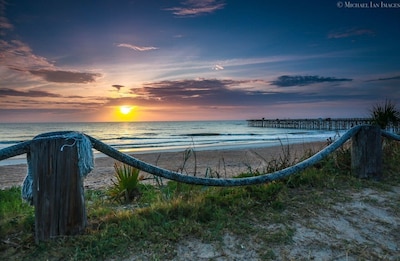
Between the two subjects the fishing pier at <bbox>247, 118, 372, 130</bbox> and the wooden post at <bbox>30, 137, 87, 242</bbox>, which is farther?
the fishing pier at <bbox>247, 118, 372, 130</bbox>

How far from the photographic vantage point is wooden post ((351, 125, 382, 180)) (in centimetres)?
505

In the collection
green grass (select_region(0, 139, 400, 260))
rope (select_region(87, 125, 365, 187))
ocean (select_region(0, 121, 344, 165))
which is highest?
rope (select_region(87, 125, 365, 187))

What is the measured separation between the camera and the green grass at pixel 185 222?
283 centimetres

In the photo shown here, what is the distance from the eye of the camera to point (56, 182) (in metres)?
2.89

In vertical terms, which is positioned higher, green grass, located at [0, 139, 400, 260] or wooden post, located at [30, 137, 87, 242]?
wooden post, located at [30, 137, 87, 242]

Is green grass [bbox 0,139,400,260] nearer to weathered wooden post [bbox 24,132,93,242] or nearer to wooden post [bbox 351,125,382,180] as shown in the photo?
weathered wooden post [bbox 24,132,93,242]

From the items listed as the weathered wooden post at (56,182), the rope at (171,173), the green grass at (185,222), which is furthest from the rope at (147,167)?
the green grass at (185,222)

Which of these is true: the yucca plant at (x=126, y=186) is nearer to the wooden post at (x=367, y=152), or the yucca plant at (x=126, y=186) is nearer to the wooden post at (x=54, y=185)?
the wooden post at (x=54, y=185)

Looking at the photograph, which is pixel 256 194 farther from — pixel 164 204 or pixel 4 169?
pixel 4 169

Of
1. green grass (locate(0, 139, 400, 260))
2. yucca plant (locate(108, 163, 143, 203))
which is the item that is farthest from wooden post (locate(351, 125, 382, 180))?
yucca plant (locate(108, 163, 143, 203))

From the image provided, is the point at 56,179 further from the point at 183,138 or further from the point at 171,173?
the point at 183,138

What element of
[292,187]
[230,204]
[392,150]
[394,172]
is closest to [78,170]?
[230,204]

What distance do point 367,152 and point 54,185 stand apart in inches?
182

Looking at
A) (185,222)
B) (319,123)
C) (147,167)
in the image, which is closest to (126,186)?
(147,167)
